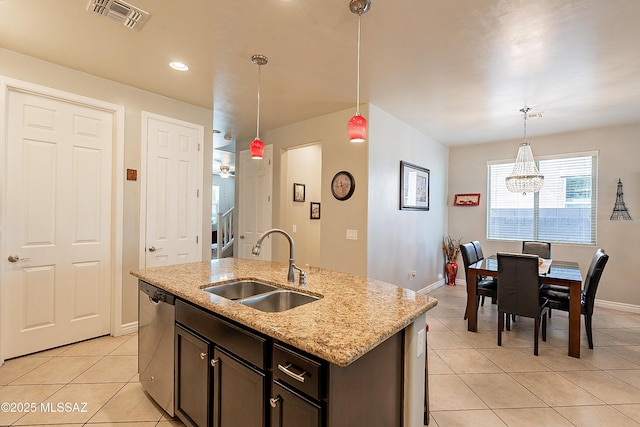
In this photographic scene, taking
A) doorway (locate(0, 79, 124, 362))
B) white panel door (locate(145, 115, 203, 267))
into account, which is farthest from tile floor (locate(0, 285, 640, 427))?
white panel door (locate(145, 115, 203, 267))

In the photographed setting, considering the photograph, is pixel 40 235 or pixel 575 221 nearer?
pixel 40 235

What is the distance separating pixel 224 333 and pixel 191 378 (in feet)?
1.62

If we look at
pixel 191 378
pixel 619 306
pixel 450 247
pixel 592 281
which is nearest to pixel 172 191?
pixel 191 378

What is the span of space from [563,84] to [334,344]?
3.51 meters

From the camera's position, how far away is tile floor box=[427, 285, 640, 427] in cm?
204

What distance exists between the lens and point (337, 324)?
1.25 meters

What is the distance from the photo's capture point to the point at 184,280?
1.98 metres

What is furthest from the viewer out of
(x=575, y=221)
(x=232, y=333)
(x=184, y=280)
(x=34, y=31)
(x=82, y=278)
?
(x=575, y=221)

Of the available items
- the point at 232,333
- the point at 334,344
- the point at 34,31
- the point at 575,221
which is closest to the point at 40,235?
the point at 34,31

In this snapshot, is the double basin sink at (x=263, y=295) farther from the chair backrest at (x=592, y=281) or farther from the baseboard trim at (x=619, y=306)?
the baseboard trim at (x=619, y=306)

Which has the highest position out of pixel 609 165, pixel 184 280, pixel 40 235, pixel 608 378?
pixel 609 165

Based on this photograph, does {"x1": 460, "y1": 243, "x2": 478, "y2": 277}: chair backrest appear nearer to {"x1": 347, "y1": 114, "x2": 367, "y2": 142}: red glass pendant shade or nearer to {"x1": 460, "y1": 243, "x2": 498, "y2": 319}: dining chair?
{"x1": 460, "y1": 243, "x2": 498, "y2": 319}: dining chair

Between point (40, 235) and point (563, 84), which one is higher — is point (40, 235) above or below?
below

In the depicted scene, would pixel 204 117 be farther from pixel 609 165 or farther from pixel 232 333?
pixel 609 165
